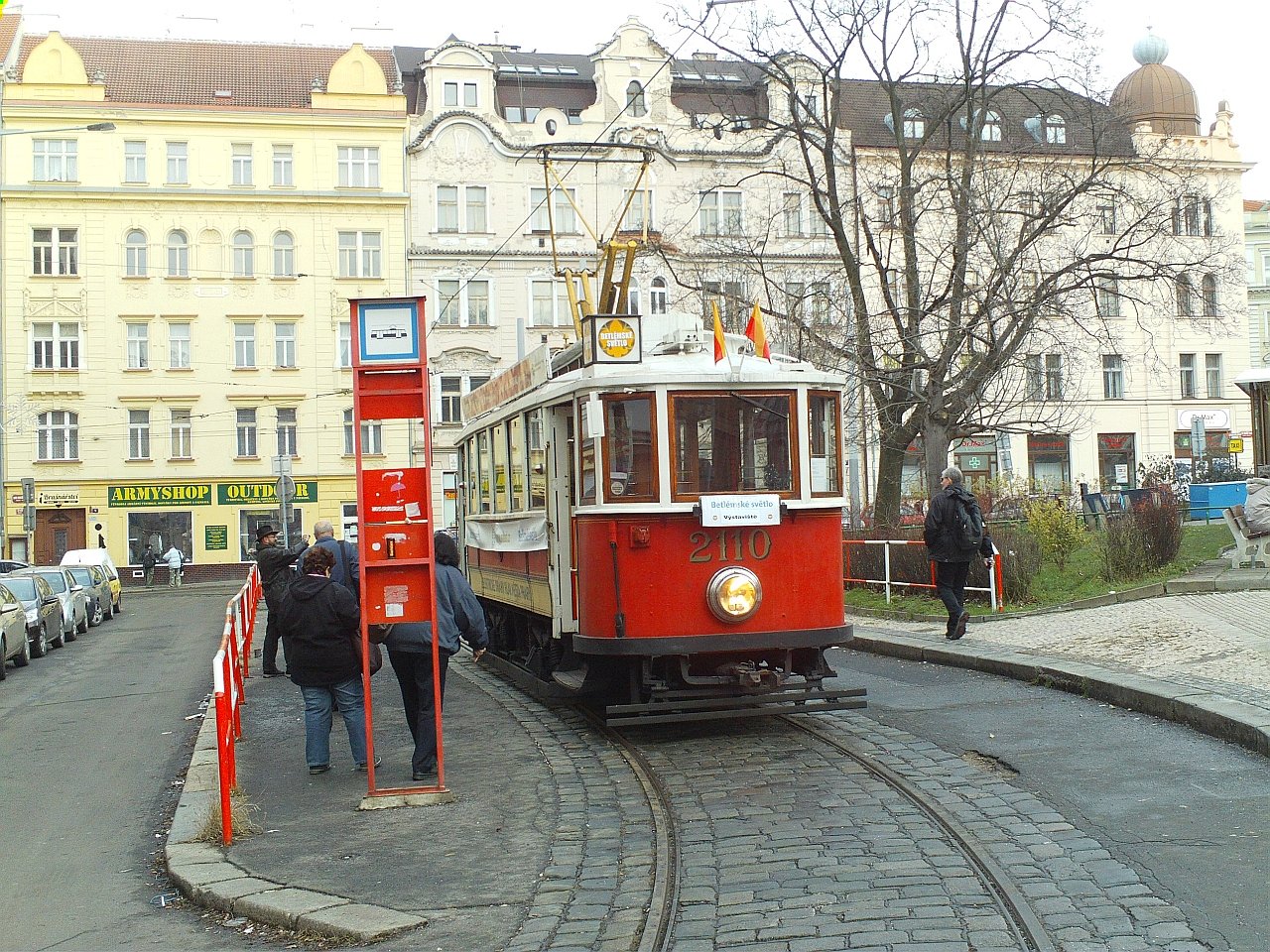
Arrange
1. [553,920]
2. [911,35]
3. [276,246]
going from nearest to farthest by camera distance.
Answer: [553,920]
[911,35]
[276,246]

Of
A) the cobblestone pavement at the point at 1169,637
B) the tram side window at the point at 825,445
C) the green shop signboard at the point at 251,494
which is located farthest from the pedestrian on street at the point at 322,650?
the green shop signboard at the point at 251,494

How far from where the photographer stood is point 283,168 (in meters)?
49.9

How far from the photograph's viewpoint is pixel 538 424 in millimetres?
11516

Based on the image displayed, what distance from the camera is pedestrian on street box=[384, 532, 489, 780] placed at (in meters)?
9.16

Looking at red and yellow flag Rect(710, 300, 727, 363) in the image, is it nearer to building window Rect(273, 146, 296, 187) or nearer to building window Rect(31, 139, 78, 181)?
building window Rect(273, 146, 296, 187)

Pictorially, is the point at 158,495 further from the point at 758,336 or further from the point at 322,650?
the point at 322,650

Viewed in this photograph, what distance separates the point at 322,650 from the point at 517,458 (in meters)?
3.65

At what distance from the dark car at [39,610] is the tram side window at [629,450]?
14.7 metres

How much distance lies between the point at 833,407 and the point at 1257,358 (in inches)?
2264

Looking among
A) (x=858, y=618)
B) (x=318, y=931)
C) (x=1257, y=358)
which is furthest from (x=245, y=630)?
(x=1257, y=358)

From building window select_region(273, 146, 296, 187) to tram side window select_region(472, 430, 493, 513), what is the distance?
123 ft

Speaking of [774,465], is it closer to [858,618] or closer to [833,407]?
[833,407]

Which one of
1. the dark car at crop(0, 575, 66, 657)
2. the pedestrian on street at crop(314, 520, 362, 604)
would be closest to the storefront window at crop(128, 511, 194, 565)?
the dark car at crop(0, 575, 66, 657)

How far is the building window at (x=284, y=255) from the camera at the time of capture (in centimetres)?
4988
